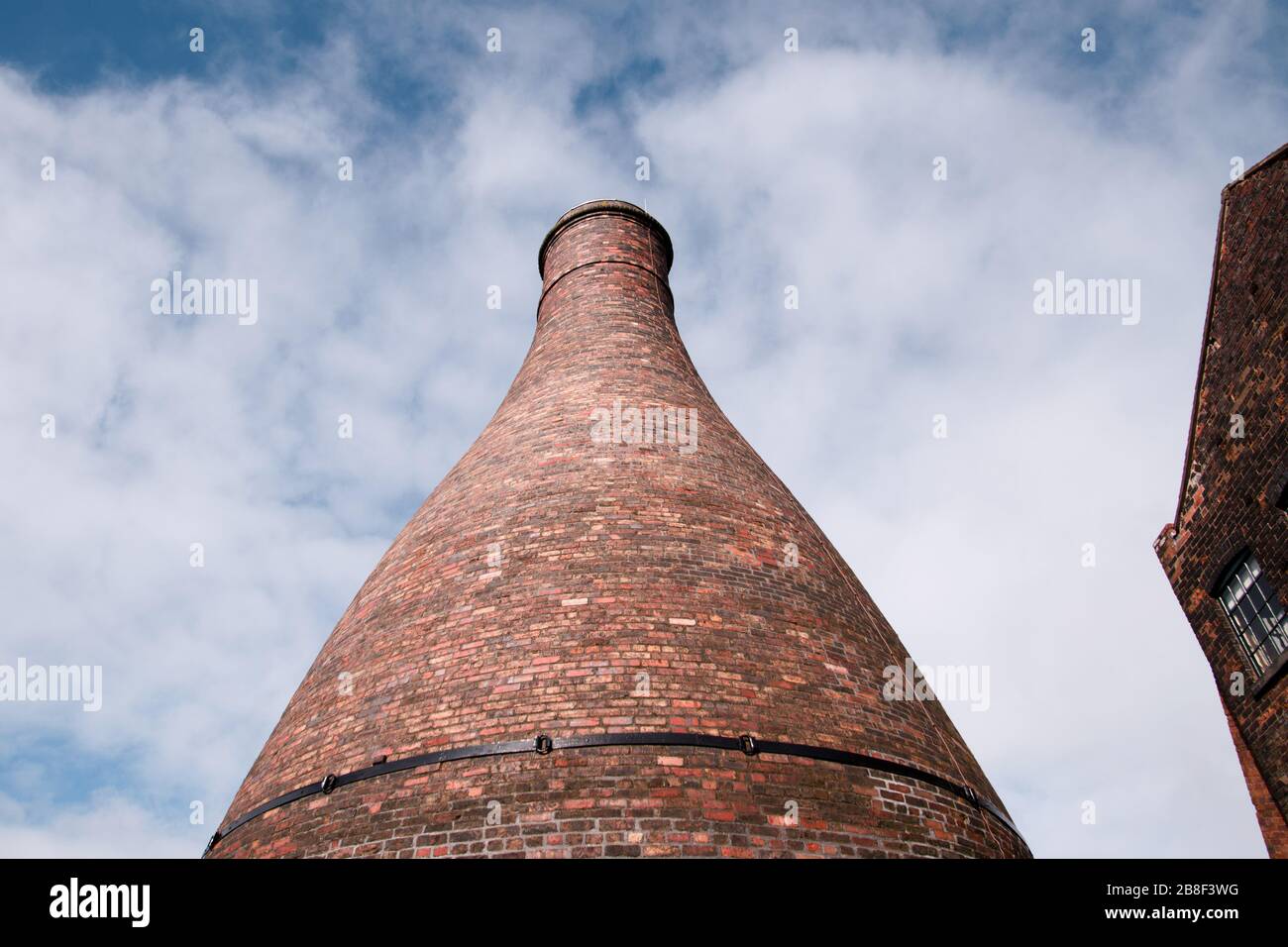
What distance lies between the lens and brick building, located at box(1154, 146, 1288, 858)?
7988 mm

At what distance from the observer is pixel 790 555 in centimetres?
694

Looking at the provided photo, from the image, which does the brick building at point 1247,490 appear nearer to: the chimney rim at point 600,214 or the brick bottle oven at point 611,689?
the brick bottle oven at point 611,689

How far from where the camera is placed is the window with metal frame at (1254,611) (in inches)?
318

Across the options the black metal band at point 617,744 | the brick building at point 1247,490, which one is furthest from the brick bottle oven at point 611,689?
the brick building at point 1247,490

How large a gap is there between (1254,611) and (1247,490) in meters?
1.23

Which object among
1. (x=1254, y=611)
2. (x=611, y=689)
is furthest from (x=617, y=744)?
(x=1254, y=611)

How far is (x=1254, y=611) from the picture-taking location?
27.7 ft

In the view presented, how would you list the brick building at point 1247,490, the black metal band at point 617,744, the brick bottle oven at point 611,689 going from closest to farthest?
the brick bottle oven at point 611,689 < the black metal band at point 617,744 < the brick building at point 1247,490

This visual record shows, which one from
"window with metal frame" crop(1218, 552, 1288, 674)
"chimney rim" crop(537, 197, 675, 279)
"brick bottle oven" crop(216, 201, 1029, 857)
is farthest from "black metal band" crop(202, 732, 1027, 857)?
"chimney rim" crop(537, 197, 675, 279)

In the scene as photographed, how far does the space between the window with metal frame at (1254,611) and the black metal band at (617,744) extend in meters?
4.86

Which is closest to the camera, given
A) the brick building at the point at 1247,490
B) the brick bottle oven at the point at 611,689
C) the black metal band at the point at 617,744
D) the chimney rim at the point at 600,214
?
the brick bottle oven at the point at 611,689
